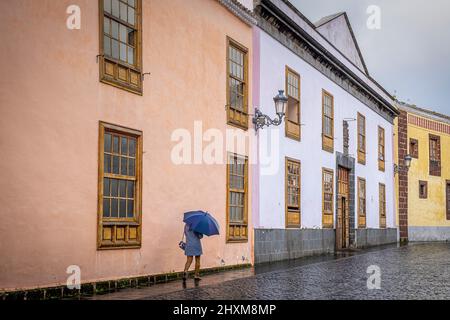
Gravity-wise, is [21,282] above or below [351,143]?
below

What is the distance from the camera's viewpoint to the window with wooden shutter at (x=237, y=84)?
15.1 meters

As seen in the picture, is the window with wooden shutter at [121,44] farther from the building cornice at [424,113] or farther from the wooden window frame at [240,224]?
the building cornice at [424,113]

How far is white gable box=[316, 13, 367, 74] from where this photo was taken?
2303cm

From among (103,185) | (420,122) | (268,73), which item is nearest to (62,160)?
(103,185)

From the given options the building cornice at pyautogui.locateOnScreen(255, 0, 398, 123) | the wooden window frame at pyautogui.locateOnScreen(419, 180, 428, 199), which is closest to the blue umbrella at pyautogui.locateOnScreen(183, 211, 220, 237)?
the building cornice at pyautogui.locateOnScreen(255, 0, 398, 123)

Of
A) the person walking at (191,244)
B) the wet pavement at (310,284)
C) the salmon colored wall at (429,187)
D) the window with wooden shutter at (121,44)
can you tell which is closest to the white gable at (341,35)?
the salmon colored wall at (429,187)

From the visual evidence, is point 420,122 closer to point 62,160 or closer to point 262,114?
point 262,114

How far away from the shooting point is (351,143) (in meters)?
24.3

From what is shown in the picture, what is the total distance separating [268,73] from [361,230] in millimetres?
10608

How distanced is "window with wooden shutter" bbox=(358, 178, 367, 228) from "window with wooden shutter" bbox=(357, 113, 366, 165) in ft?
2.81

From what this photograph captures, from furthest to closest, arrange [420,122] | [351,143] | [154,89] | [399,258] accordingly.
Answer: [420,122] < [351,143] < [399,258] < [154,89]

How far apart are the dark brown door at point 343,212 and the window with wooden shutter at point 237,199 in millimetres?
7692

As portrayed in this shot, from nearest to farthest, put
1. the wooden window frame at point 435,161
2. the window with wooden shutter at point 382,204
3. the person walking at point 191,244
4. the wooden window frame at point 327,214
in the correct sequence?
the person walking at point 191,244
the wooden window frame at point 327,214
the window with wooden shutter at point 382,204
the wooden window frame at point 435,161

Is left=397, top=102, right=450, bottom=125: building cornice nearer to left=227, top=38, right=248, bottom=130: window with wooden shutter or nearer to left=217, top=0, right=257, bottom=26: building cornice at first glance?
left=217, top=0, right=257, bottom=26: building cornice
